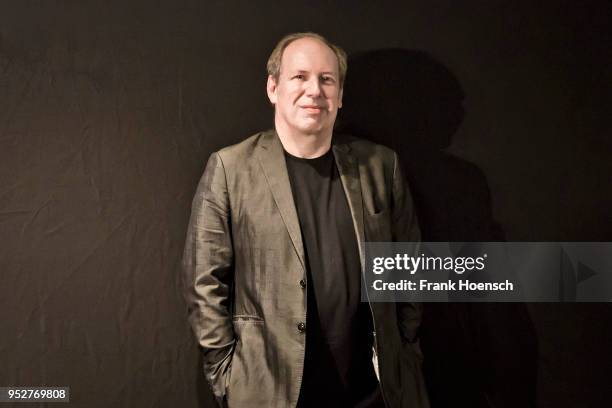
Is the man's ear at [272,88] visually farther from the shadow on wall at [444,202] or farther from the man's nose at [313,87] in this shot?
the shadow on wall at [444,202]

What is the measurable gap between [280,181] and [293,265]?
29 cm

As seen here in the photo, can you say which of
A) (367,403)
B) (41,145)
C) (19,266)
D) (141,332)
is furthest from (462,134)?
(19,266)

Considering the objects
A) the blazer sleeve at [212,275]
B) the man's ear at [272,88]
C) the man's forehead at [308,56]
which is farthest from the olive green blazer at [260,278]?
the man's forehead at [308,56]

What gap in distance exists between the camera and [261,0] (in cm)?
223

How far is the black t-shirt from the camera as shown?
189 cm

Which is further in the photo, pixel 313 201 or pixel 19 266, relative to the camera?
pixel 19 266

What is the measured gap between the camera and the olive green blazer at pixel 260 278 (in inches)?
72.6

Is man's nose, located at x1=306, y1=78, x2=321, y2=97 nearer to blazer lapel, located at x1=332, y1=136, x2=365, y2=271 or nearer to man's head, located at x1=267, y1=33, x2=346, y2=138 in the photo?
man's head, located at x1=267, y1=33, x2=346, y2=138

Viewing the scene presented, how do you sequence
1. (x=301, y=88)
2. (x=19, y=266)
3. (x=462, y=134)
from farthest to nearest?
(x=462, y=134) < (x=19, y=266) < (x=301, y=88)

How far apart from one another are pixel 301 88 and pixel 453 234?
36.3 inches

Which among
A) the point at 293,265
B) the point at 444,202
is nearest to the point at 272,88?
the point at 293,265

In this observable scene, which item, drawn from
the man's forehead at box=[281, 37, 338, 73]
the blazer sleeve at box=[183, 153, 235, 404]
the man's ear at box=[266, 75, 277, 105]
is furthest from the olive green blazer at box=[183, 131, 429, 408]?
the man's forehead at box=[281, 37, 338, 73]

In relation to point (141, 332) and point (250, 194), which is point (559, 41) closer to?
point (250, 194)

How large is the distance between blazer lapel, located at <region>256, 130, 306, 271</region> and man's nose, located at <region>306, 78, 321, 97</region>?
22 centimetres
